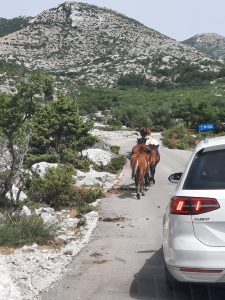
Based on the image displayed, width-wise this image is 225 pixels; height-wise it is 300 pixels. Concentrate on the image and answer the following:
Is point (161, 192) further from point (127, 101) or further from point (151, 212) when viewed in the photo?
point (127, 101)

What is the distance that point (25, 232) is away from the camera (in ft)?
29.2

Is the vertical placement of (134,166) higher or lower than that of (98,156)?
higher

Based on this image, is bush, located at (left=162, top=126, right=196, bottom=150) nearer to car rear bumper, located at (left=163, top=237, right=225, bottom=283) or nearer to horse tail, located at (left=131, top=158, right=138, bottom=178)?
horse tail, located at (left=131, top=158, right=138, bottom=178)

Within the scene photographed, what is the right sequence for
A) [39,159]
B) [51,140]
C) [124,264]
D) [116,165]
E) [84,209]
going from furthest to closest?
[51,140]
[116,165]
[39,159]
[84,209]
[124,264]

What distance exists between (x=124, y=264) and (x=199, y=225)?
279 cm

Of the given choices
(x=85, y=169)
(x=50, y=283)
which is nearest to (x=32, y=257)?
(x=50, y=283)

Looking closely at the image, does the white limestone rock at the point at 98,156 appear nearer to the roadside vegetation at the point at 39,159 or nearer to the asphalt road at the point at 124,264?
the roadside vegetation at the point at 39,159

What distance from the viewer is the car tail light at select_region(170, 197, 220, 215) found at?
5.22m

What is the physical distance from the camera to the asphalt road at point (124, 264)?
645 centimetres

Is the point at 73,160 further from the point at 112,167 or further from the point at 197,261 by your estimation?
the point at 197,261

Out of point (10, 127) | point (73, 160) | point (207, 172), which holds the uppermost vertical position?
point (207, 172)

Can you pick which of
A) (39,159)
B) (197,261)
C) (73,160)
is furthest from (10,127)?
(197,261)

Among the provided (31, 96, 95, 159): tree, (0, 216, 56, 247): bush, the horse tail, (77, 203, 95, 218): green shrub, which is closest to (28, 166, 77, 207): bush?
(77, 203, 95, 218): green shrub

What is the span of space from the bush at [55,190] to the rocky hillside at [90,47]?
3027 inches
